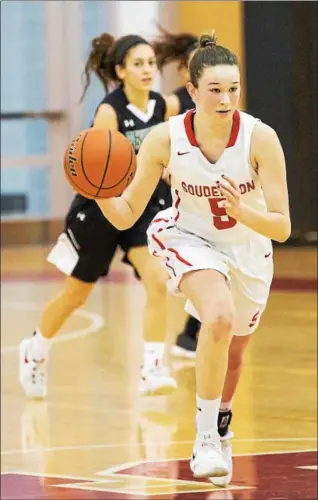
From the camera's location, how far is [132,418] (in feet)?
Answer: 21.5

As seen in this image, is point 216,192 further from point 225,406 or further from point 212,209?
point 225,406

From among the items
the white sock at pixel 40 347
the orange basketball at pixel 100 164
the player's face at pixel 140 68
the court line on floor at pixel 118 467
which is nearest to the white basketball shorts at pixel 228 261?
the orange basketball at pixel 100 164

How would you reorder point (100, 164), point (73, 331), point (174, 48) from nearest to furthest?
point (100, 164) → point (174, 48) → point (73, 331)

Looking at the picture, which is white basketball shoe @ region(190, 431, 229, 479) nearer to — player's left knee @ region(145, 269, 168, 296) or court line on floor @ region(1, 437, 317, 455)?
court line on floor @ region(1, 437, 317, 455)

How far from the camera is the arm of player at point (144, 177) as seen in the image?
437 cm

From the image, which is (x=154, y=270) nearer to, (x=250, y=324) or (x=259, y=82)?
(x=250, y=324)

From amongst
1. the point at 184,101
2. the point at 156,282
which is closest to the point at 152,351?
the point at 156,282

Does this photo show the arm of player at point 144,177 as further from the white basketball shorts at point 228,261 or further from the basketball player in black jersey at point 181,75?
the basketball player in black jersey at point 181,75

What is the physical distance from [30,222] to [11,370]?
20.3 feet

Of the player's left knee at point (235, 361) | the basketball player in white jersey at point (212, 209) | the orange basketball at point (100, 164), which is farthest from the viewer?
the player's left knee at point (235, 361)

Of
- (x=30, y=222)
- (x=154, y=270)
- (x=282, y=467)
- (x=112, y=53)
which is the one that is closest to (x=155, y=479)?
(x=282, y=467)

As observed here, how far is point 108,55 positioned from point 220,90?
2.87 m

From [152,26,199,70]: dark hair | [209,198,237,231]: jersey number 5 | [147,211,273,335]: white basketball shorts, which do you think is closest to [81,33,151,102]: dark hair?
[152,26,199,70]: dark hair

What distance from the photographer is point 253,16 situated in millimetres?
12648
